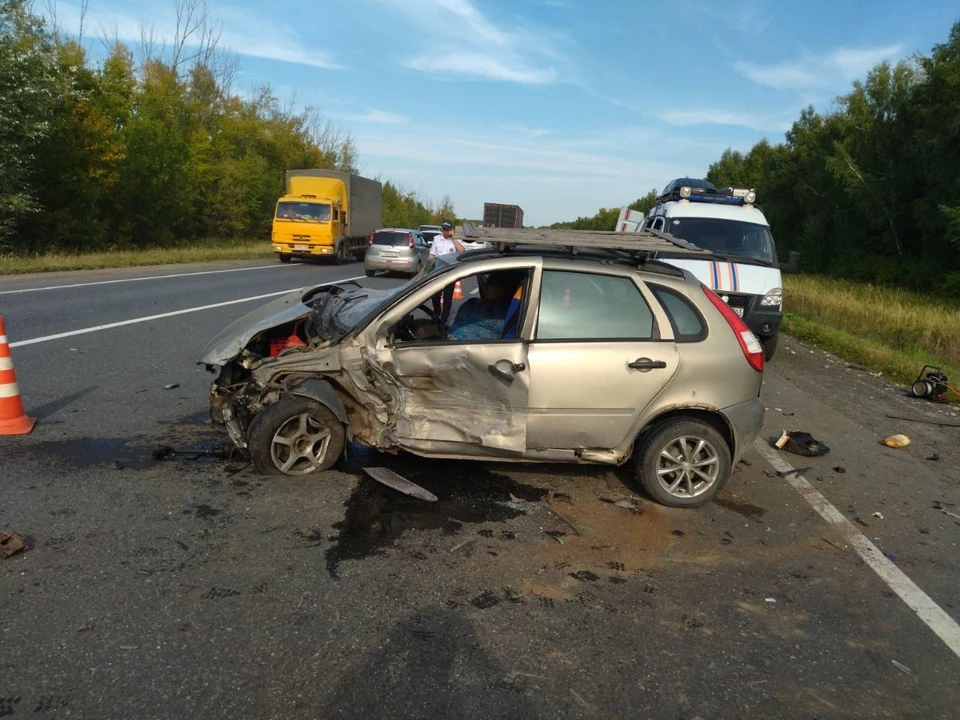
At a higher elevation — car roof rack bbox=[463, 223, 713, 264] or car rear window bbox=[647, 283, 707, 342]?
car roof rack bbox=[463, 223, 713, 264]

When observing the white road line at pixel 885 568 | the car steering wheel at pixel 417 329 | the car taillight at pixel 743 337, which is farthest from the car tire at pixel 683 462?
the car steering wheel at pixel 417 329

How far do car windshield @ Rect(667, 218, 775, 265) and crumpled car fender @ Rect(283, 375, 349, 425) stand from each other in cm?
811

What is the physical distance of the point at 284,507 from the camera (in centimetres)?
436

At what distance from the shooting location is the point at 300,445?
4801mm

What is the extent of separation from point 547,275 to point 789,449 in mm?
2963

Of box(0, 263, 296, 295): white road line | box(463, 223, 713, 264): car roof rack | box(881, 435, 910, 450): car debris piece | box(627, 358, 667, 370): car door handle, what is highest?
box(463, 223, 713, 264): car roof rack

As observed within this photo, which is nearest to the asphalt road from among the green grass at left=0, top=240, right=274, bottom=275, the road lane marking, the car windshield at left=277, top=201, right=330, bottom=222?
the road lane marking

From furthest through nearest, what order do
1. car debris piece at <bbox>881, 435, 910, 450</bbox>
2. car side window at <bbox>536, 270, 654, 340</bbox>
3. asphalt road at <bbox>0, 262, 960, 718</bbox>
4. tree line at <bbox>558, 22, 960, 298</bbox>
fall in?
tree line at <bbox>558, 22, 960, 298</bbox> → car debris piece at <bbox>881, 435, 910, 450</bbox> → car side window at <bbox>536, 270, 654, 340</bbox> → asphalt road at <bbox>0, 262, 960, 718</bbox>

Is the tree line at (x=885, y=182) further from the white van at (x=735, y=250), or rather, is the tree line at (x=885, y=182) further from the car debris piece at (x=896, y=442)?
the car debris piece at (x=896, y=442)

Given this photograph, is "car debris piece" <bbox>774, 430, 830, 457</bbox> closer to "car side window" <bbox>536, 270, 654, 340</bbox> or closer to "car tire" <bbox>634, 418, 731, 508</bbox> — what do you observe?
"car tire" <bbox>634, 418, 731, 508</bbox>

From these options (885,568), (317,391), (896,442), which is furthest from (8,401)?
(896,442)

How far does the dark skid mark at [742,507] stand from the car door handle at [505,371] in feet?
5.57

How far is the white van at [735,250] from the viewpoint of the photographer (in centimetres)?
1010

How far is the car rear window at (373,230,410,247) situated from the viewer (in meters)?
24.6
